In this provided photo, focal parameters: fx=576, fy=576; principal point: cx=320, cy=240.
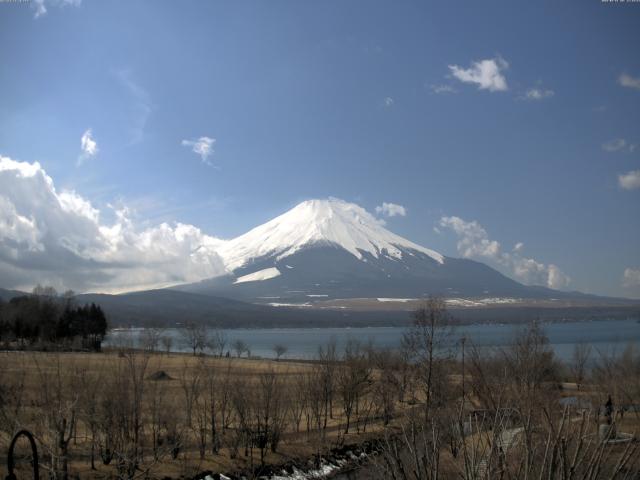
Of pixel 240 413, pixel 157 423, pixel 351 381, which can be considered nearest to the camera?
pixel 157 423

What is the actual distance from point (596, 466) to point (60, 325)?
298ft

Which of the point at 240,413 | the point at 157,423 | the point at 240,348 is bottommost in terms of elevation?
the point at 240,348

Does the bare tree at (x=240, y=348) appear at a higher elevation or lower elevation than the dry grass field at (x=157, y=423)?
lower

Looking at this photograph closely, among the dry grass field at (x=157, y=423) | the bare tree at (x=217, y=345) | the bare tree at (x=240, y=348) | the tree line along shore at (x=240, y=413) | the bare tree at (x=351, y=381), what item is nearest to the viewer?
the tree line along shore at (x=240, y=413)

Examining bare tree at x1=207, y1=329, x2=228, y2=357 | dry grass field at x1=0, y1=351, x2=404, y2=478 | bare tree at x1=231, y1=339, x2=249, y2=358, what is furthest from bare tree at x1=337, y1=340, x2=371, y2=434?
bare tree at x1=231, y1=339, x2=249, y2=358

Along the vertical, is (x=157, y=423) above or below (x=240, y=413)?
below

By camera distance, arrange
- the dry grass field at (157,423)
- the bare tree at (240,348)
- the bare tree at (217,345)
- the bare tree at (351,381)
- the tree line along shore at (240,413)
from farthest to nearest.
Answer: the bare tree at (240,348), the bare tree at (217,345), the bare tree at (351,381), the dry grass field at (157,423), the tree line along shore at (240,413)

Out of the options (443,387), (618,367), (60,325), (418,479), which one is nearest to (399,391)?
(443,387)

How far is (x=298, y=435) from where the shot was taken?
99.2 feet

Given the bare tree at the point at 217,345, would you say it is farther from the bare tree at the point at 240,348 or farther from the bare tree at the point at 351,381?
the bare tree at the point at 351,381

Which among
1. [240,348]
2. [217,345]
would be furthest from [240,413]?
[217,345]

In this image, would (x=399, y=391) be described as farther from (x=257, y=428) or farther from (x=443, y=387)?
(x=257, y=428)

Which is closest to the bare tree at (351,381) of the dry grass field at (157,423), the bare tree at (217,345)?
the dry grass field at (157,423)

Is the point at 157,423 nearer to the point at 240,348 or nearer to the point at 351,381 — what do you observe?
the point at 351,381
